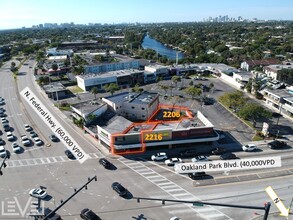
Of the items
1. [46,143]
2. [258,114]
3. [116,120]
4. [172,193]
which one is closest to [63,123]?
[46,143]

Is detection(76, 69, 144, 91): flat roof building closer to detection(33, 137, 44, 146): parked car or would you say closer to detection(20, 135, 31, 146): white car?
detection(20, 135, 31, 146): white car

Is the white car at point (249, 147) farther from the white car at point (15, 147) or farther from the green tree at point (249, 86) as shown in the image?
the white car at point (15, 147)

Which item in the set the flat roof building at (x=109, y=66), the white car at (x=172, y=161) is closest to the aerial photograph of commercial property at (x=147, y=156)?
the white car at (x=172, y=161)

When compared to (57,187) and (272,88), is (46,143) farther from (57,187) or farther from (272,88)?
(272,88)

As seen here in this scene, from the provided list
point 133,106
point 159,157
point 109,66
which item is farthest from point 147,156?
point 109,66

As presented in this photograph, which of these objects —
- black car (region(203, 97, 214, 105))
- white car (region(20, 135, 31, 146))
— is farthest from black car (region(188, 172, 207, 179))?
black car (region(203, 97, 214, 105))

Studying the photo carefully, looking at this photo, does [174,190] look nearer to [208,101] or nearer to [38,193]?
[38,193]

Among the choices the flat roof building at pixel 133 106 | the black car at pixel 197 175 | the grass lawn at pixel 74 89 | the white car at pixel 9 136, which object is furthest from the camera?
the grass lawn at pixel 74 89
